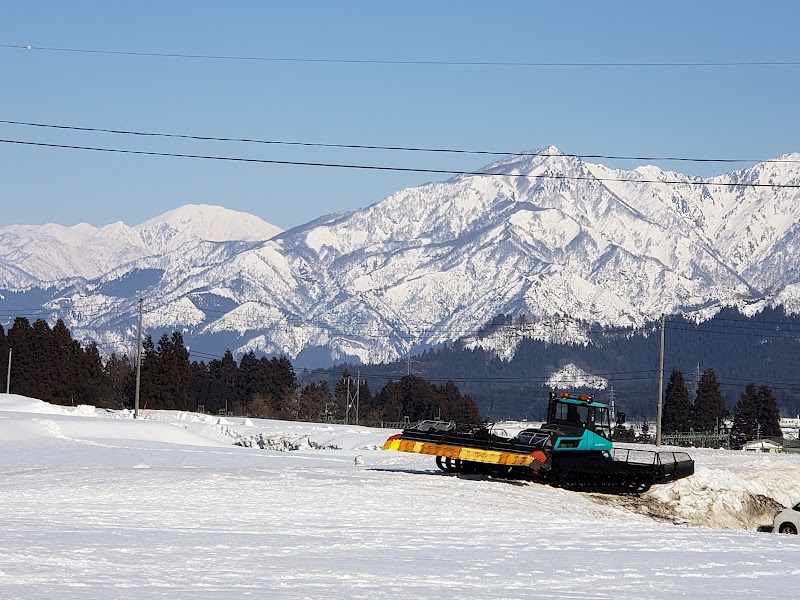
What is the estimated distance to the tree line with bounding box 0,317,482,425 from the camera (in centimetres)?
13350

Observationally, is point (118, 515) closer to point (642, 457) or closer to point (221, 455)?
point (642, 457)

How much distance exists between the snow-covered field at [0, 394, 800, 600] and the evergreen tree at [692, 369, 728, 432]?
114277 mm

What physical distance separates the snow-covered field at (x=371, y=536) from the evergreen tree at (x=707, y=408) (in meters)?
114

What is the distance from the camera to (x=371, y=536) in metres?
23.8

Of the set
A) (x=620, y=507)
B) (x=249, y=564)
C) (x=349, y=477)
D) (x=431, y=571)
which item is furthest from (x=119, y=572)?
(x=620, y=507)

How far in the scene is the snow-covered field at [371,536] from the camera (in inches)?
687

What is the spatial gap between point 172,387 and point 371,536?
126 m

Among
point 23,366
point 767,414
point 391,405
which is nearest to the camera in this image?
point 23,366

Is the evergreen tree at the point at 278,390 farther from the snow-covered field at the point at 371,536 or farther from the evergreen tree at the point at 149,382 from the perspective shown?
the snow-covered field at the point at 371,536

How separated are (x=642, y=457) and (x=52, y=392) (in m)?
104

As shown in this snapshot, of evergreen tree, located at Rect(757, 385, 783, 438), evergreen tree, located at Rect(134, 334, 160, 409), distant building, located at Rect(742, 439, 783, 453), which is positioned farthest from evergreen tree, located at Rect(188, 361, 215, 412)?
distant building, located at Rect(742, 439, 783, 453)

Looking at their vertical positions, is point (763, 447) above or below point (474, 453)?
below

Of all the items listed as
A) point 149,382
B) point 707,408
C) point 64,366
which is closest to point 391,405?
point 707,408

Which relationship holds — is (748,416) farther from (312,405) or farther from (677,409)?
(312,405)
